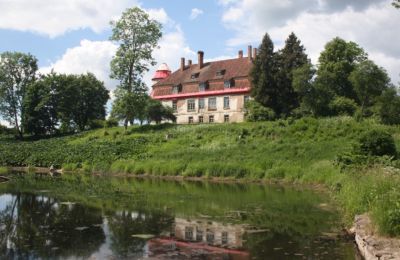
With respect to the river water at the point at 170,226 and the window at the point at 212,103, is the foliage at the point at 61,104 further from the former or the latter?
the river water at the point at 170,226

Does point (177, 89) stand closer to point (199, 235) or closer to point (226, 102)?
point (226, 102)

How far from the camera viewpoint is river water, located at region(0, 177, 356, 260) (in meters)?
11.8

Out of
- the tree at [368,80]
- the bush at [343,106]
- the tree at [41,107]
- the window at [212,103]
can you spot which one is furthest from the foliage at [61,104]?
the tree at [368,80]

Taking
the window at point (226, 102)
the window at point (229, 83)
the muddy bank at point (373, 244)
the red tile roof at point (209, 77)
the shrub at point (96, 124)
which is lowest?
the muddy bank at point (373, 244)

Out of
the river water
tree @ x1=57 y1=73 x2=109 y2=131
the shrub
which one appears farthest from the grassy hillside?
tree @ x1=57 y1=73 x2=109 y2=131

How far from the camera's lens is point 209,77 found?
235ft

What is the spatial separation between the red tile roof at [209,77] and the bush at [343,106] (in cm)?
1601

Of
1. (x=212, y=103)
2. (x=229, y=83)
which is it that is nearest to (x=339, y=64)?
(x=229, y=83)

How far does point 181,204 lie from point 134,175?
20.2 meters

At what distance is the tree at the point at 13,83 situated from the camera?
78625 millimetres

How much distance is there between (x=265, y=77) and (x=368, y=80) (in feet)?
38.5

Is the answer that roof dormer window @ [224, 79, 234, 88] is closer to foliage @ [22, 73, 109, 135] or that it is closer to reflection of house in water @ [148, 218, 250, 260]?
foliage @ [22, 73, 109, 135]

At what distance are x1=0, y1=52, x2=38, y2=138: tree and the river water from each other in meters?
57.6

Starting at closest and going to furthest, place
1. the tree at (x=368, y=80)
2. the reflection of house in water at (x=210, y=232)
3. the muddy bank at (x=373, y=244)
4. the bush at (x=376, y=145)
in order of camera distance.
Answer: the muddy bank at (x=373, y=244), the reflection of house in water at (x=210, y=232), the bush at (x=376, y=145), the tree at (x=368, y=80)
